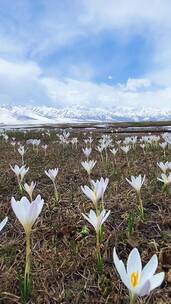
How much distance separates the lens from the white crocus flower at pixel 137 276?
140cm

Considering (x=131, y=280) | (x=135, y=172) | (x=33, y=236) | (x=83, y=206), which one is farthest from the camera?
(x=135, y=172)

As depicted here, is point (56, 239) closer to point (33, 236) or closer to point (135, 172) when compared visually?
point (33, 236)

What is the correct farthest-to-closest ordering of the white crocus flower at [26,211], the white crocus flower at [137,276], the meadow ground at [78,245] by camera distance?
the meadow ground at [78,245]
the white crocus flower at [26,211]
the white crocus flower at [137,276]

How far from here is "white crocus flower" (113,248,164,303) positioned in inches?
55.1

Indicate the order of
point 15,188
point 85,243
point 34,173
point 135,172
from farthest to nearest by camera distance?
point 34,173
point 135,172
point 15,188
point 85,243

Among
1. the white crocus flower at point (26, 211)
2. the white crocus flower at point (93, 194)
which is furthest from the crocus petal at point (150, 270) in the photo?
the white crocus flower at point (93, 194)

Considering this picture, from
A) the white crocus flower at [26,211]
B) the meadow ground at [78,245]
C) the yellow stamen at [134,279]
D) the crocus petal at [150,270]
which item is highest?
the white crocus flower at [26,211]

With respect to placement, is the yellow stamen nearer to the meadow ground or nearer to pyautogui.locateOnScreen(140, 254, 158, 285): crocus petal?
pyautogui.locateOnScreen(140, 254, 158, 285): crocus petal

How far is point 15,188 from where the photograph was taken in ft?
16.0

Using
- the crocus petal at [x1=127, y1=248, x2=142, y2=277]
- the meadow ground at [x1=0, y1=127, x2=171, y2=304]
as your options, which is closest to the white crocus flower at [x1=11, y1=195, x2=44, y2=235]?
the meadow ground at [x1=0, y1=127, x2=171, y2=304]

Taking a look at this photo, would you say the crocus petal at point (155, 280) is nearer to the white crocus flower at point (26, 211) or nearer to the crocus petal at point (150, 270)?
the crocus petal at point (150, 270)

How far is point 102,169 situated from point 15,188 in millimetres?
1766

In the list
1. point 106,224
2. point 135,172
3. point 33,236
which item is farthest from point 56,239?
point 135,172

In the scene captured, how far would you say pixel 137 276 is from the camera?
4.92 feet
